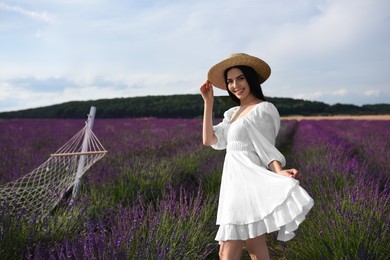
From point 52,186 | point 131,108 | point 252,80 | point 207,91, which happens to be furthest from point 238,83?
point 131,108

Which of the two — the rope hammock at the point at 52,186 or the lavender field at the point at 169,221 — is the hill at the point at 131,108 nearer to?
the lavender field at the point at 169,221

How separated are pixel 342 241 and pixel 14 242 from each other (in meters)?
1.89

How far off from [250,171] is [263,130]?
0.26 meters

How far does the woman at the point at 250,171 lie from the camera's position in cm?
186

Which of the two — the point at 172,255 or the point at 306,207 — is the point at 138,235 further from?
the point at 306,207

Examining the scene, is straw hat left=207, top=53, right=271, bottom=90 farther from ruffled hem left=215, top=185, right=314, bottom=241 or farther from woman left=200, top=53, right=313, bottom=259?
ruffled hem left=215, top=185, right=314, bottom=241

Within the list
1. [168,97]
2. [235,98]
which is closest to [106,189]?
[235,98]

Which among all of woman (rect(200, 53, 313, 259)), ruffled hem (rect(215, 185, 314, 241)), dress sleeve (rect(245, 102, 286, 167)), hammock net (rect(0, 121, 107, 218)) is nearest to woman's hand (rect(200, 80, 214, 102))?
woman (rect(200, 53, 313, 259))

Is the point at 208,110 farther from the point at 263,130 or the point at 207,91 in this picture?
the point at 263,130

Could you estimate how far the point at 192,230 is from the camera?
99.5 inches

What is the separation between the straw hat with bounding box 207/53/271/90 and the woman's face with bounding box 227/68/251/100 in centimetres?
4

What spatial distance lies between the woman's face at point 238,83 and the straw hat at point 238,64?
1.7 inches

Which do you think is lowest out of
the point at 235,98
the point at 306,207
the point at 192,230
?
the point at 192,230

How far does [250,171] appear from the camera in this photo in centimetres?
202
